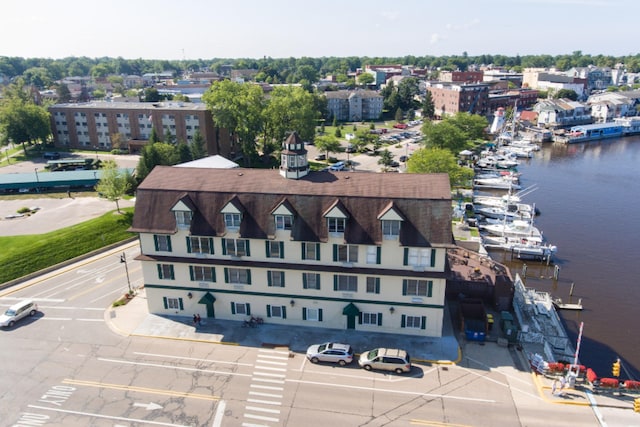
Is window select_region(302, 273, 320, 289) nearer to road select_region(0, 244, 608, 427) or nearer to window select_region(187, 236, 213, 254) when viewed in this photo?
road select_region(0, 244, 608, 427)

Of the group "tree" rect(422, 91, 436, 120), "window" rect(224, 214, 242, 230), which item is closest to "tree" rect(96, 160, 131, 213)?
"window" rect(224, 214, 242, 230)

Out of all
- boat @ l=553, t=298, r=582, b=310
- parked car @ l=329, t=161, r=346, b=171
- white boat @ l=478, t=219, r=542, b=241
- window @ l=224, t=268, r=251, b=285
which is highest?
window @ l=224, t=268, r=251, b=285

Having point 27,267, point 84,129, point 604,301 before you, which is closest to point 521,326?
point 604,301

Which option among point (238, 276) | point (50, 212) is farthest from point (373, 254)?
point (50, 212)

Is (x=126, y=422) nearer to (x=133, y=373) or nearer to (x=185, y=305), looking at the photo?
(x=133, y=373)

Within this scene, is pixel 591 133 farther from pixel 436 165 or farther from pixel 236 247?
pixel 236 247

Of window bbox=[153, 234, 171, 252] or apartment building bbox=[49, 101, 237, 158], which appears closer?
window bbox=[153, 234, 171, 252]
